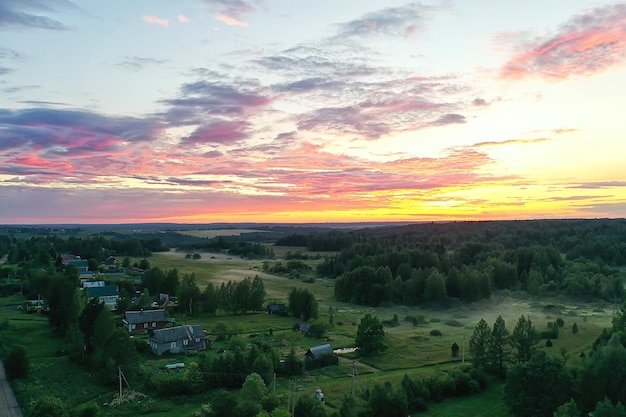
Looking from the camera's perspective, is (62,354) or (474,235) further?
(474,235)

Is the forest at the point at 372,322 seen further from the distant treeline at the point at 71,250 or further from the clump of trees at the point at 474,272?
the distant treeline at the point at 71,250

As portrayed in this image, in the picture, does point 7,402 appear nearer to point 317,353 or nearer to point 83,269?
point 317,353

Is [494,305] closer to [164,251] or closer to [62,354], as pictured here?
[62,354]

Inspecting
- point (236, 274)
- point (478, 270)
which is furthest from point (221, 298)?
point (478, 270)

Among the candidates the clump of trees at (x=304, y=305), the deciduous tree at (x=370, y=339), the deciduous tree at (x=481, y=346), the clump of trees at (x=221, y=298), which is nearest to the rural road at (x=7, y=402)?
the deciduous tree at (x=370, y=339)

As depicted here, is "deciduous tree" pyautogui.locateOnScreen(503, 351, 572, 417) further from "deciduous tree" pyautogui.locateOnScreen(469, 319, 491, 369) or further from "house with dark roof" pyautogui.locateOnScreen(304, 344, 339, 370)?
"house with dark roof" pyautogui.locateOnScreen(304, 344, 339, 370)

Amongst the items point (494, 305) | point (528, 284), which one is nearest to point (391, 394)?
point (494, 305)
